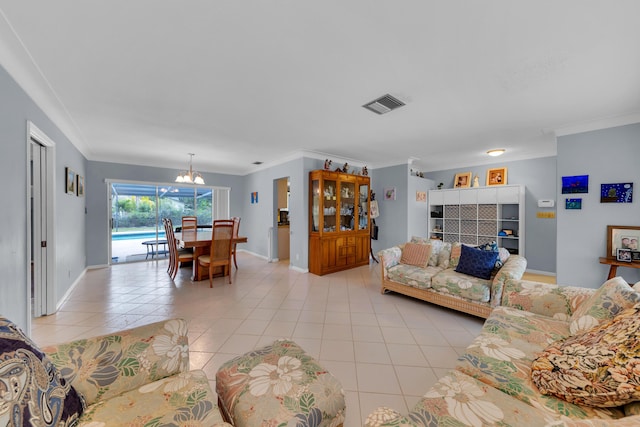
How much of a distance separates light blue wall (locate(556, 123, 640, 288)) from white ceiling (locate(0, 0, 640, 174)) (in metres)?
0.21

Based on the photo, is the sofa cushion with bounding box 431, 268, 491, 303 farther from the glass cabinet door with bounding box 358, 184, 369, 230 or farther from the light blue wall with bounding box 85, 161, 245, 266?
the light blue wall with bounding box 85, 161, 245, 266

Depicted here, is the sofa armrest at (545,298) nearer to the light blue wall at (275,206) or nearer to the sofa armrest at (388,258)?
the sofa armrest at (388,258)

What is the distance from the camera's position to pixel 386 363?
206 cm

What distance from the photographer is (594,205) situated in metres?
3.12

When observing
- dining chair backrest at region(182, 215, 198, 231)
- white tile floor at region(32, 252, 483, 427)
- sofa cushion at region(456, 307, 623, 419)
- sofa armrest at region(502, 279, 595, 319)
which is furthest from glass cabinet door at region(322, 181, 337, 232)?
sofa cushion at region(456, 307, 623, 419)

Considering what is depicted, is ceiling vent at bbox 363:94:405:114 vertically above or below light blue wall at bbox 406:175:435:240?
above

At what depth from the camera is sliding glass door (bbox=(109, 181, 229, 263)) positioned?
19.4 ft

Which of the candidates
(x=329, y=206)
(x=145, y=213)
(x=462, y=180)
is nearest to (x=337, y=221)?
(x=329, y=206)

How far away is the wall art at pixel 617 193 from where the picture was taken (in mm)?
2913

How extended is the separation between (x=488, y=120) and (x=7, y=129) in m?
4.76

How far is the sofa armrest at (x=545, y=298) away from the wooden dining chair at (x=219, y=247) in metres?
3.76

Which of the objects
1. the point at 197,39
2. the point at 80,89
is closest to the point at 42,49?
the point at 80,89

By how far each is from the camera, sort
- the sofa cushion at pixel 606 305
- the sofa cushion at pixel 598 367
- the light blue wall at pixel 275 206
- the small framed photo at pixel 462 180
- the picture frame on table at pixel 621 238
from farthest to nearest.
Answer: the small framed photo at pixel 462 180, the light blue wall at pixel 275 206, the picture frame on table at pixel 621 238, the sofa cushion at pixel 606 305, the sofa cushion at pixel 598 367

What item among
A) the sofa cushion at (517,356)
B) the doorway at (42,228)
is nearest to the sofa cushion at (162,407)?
the sofa cushion at (517,356)
